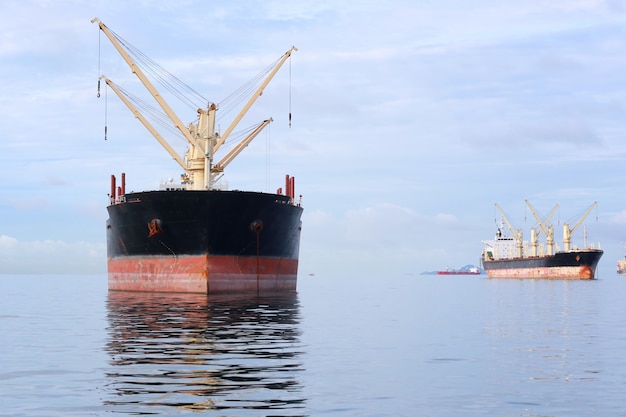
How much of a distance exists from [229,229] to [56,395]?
116ft

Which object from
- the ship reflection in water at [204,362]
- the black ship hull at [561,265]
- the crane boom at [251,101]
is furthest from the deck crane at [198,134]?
the black ship hull at [561,265]

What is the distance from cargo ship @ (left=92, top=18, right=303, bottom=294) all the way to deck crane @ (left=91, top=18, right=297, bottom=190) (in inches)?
8.9

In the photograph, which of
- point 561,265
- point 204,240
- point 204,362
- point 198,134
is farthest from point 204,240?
point 561,265

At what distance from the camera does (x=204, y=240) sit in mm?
48125

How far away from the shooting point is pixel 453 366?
60.2ft

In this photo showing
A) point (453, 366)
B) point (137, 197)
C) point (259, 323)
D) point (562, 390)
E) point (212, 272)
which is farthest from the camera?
point (137, 197)

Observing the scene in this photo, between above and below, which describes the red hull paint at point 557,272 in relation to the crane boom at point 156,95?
below

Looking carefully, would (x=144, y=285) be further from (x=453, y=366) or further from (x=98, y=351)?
(x=453, y=366)

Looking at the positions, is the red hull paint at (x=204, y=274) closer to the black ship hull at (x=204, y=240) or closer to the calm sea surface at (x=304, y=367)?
the black ship hull at (x=204, y=240)

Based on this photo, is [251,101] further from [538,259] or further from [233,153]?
[538,259]

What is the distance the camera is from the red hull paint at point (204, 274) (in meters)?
48.2

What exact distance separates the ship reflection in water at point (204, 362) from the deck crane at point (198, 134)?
28.6 m

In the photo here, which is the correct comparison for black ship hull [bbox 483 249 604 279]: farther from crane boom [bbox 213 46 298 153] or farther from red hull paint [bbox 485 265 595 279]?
crane boom [bbox 213 46 298 153]

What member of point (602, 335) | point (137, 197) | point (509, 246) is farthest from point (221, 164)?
point (509, 246)
